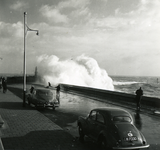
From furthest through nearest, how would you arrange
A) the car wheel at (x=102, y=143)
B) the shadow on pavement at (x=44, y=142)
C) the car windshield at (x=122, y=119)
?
the shadow on pavement at (x=44, y=142)
the car windshield at (x=122, y=119)
the car wheel at (x=102, y=143)

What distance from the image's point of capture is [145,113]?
1446cm

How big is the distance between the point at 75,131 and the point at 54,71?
53.4 metres

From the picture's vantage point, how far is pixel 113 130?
6758 mm

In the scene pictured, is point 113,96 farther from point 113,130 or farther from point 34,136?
point 113,130

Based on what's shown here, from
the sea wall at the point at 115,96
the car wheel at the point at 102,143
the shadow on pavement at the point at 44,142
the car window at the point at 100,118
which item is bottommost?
the shadow on pavement at the point at 44,142

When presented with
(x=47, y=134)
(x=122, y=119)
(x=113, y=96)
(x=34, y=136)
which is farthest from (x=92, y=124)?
(x=113, y=96)

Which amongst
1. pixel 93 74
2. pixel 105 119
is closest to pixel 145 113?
pixel 105 119

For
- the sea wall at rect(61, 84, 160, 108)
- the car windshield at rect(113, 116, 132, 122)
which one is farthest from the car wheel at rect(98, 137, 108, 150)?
the sea wall at rect(61, 84, 160, 108)

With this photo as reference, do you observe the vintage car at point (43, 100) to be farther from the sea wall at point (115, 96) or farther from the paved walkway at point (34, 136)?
the sea wall at point (115, 96)

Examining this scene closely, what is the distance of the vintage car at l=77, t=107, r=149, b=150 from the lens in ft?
21.5

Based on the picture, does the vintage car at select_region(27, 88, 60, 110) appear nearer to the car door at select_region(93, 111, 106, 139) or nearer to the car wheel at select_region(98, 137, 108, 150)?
the car door at select_region(93, 111, 106, 139)

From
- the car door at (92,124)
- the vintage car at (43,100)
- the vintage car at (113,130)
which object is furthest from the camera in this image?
the vintage car at (43,100)

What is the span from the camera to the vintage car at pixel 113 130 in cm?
654

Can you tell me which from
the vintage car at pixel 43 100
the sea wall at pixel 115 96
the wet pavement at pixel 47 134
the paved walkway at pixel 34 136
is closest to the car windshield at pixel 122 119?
the wet pavement at pixel 47 134
